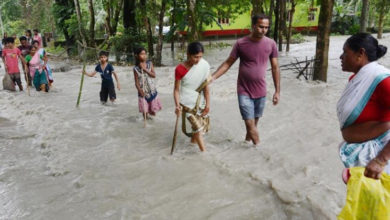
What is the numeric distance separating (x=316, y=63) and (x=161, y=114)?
4.60m

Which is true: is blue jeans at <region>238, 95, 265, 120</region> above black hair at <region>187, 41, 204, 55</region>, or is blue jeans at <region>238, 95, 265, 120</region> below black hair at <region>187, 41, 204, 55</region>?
below

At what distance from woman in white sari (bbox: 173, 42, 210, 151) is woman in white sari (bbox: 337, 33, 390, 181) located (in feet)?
7.25

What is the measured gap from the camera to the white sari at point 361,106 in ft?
6.53

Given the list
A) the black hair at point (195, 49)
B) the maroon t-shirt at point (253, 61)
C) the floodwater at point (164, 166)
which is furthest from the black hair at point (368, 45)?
the black hair at point (195, 49)

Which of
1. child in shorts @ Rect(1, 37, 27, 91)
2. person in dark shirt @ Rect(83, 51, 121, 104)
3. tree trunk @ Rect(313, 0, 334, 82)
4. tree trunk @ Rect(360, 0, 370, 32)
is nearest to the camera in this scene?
person in dark shirt @ Rect(83, 51, 121, 104)

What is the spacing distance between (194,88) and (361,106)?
2523 millimetres

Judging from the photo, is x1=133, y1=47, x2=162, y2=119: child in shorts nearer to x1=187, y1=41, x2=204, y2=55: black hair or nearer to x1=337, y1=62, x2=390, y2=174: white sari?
x1=187, y1=41, x2=204, y2=55: black hair

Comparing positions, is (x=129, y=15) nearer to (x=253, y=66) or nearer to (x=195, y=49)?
(x=195, y=49)

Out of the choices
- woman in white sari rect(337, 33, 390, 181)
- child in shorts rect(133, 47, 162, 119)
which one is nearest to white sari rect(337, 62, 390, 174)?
woman in white sari rect(337, 33, 390, 181)

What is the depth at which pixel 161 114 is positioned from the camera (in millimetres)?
7230

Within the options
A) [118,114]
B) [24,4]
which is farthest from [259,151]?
[24,4]

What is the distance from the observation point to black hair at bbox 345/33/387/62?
2096 millimetres

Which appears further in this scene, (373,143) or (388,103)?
(373,143)

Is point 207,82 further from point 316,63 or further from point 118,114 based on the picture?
point 316,63
